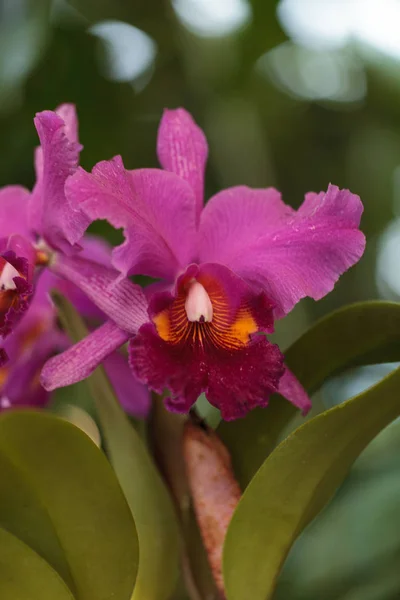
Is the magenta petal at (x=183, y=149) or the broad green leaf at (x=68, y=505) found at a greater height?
the magenta petal at (x=183, y=149)

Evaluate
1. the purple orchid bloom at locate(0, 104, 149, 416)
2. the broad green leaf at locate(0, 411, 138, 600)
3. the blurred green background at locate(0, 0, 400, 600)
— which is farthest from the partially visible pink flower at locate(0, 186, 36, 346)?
the blurred green background at locate(0, 0, 400, 600)

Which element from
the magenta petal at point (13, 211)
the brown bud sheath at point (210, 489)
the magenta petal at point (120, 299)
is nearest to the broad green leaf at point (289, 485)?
the brown bud sheath at point (210, 489)

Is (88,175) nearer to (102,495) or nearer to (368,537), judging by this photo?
(102,495)

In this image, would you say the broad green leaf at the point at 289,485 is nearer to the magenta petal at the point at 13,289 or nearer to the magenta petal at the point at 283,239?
the magenta petal at the point at 283,239

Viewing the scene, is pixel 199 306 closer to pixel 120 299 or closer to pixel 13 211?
pixel 120 299

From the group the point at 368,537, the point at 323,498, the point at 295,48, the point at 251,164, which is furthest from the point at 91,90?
the point at 323,498

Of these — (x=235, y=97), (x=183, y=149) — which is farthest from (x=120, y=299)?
(x=235, y=97)
